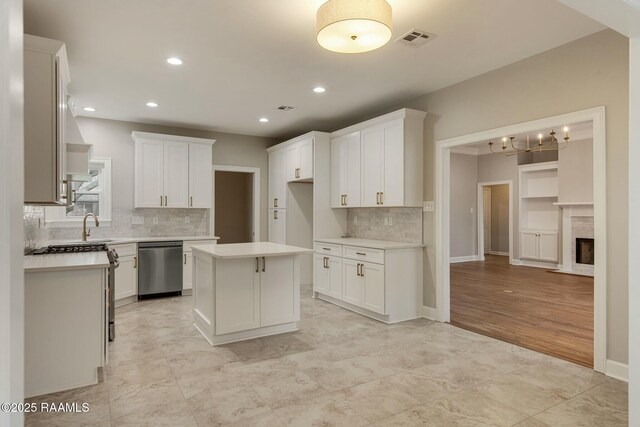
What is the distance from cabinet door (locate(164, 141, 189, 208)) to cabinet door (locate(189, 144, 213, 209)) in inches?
3.1

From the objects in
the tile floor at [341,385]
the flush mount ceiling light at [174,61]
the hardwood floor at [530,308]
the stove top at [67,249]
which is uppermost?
the flush mount ceiling light at [174,61]

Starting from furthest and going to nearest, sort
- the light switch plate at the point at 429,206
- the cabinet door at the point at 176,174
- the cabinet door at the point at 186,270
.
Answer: the cabinet door at the point at 176,174 → the cabinet door at the point at 186,270 → the light switch plate at the point at 429,206

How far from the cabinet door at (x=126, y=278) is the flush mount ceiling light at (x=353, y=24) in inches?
168

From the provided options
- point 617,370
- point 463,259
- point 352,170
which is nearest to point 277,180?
point 352,170

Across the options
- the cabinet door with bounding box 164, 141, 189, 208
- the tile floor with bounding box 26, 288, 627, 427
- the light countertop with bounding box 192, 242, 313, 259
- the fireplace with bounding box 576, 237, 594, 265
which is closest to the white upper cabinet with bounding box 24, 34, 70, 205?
the light countertop with bounding box 192, 242, 313, 259

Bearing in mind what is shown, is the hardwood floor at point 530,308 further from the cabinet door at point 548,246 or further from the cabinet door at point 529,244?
the cabinet door at point 529,244

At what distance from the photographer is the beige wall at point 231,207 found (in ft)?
27.7

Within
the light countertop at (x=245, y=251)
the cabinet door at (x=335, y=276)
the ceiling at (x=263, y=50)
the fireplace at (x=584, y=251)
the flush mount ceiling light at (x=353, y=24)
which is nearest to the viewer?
the flush mount ceiling light at (x=353, y=24)

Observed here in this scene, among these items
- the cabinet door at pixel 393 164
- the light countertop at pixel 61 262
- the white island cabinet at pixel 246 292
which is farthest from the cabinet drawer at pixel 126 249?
the cabinet door at pixel 393 164

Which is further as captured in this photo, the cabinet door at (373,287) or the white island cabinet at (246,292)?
the cabinet door at (373,287)

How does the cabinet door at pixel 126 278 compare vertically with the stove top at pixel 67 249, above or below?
below

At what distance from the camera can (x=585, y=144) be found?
7.50 meters

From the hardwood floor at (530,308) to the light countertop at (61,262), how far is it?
3.66 metres

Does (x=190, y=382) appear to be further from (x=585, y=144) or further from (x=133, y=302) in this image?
(x=585, y=144)
